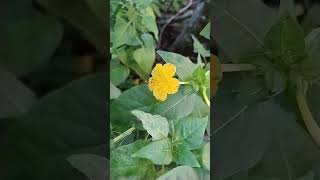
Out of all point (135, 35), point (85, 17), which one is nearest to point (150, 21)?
point (135, 35)

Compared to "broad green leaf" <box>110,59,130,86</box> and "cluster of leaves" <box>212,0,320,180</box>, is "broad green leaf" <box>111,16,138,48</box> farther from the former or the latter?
"cluster of leaves" <box>212,0,320,180</box>

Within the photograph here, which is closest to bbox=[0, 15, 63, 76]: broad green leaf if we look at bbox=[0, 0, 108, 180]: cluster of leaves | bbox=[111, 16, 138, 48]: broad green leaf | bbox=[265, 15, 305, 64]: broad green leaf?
bbox=[0, 0, 108, 180]: cluster of leaves

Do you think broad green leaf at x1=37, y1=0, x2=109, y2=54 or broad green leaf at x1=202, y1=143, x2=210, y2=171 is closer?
broad green leaf at x1=37, y1=0, x2=109, y2=54

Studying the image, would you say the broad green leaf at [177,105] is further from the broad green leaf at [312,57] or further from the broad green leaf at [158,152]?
the broad green leaf at [312,57]

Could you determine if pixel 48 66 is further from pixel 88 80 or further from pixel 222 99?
pixel 222 99

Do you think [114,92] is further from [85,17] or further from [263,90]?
[263,90]

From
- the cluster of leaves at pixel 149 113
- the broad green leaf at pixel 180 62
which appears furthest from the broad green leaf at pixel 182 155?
the broad green leaf at pixel 180 62
